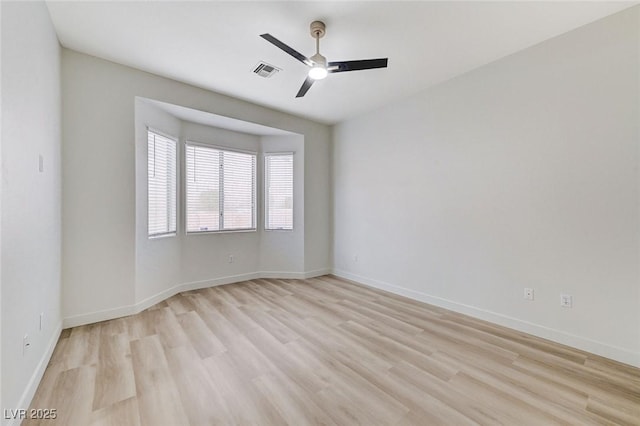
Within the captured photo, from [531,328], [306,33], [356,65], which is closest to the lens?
[356,65]

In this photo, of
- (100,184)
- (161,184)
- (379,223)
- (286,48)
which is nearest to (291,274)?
(379,223)

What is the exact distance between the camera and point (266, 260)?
504 cm

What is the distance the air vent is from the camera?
305 cm

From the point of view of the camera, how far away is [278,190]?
506 centimetres

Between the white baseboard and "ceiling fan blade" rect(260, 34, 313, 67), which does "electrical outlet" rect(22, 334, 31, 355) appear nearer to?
the white baseboard

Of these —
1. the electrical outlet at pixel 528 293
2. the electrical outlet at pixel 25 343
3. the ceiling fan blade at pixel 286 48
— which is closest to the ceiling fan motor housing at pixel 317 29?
the ceiling fan blade at pixel 286 48

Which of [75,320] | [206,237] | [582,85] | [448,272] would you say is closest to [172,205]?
[206,237]

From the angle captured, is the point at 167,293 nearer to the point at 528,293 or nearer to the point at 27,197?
the point at 27,197

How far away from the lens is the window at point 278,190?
5035 mm

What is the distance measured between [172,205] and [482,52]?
4.41 metres

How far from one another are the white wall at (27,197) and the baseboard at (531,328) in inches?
153

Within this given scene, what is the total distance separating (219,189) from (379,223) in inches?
110

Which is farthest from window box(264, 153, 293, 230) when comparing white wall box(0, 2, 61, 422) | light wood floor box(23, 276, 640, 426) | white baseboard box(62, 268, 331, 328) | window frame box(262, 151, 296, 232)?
white wall box(0, 2, 61, 422)

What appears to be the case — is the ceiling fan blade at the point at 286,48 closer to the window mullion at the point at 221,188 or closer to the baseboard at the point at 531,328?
the window mullion at the point at 221,188
